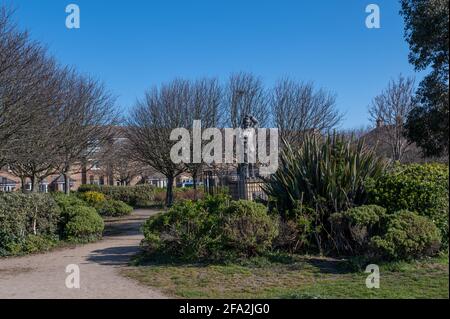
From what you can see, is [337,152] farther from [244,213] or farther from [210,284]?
[210,284]

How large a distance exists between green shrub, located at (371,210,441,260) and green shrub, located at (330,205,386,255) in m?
0.59

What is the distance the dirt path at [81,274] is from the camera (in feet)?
22.7

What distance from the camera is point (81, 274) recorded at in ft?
27.5

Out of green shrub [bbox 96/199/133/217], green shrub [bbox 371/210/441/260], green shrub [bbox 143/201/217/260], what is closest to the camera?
green shrub [bbox 371/210/441/260]

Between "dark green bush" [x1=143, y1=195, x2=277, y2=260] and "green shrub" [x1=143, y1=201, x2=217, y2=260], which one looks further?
"green shrub" [x1=143, y1=201, x2=217, y2=260]

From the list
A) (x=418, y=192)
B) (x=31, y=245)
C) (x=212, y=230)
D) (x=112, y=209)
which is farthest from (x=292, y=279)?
(x=112, y=209)

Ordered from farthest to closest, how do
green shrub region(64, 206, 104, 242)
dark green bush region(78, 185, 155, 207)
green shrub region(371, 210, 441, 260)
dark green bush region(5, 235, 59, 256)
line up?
dark green bush region(78, 185, 155, 207) < green shrub region(64, 206, 104, 242) < dark green bush region(5, 235, 59, 256) < green shrub region(371, 210, 441, 260)

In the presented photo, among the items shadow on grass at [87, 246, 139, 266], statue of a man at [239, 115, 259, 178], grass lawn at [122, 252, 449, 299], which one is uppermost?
statue of a man at [239, 115, 259, 178]

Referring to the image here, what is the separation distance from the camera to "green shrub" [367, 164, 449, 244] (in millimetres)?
8758

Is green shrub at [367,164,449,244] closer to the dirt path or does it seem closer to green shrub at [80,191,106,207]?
the dirt path

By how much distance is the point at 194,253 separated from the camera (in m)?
9.39

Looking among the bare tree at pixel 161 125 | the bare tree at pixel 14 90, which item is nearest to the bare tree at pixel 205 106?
the bare tree at pixel 161 125

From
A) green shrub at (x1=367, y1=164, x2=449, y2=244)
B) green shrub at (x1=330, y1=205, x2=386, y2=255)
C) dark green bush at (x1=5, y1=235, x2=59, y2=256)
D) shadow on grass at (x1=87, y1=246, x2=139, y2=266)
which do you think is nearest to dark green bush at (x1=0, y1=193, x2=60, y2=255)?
dark green bush at (x1=5, y1=235, x2=59, y2=256)
